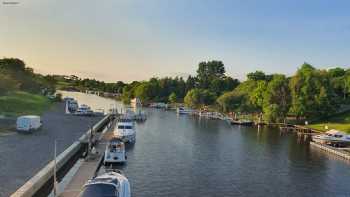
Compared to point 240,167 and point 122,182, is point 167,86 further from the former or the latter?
point 122,182

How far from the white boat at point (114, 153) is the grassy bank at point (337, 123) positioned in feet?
172

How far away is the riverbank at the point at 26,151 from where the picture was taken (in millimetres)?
31077

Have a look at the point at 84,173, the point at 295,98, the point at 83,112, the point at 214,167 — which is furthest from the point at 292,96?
the point at 84,173

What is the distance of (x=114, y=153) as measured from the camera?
136 feet

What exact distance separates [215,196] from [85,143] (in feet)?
72.7

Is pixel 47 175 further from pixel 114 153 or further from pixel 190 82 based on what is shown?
pixel 190 82

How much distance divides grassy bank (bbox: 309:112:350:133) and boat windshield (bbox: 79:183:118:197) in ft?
216

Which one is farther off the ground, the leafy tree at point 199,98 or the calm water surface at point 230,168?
the leafy tree at point 199,98

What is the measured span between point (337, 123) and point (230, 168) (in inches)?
2056

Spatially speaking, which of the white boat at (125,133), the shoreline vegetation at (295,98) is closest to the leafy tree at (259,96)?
the shoreline vegetation at (295,98)

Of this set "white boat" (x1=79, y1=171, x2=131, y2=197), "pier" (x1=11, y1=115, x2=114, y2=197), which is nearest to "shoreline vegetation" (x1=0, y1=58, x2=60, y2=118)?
"pier" (x1=11, y1=115, x2=114, y2=197)

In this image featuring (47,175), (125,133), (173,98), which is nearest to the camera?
(47,175)

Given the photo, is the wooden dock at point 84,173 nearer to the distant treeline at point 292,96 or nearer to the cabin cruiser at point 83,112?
the cabin cruiser at point 83,112

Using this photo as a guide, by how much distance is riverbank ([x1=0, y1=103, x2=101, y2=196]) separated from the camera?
102 feet
